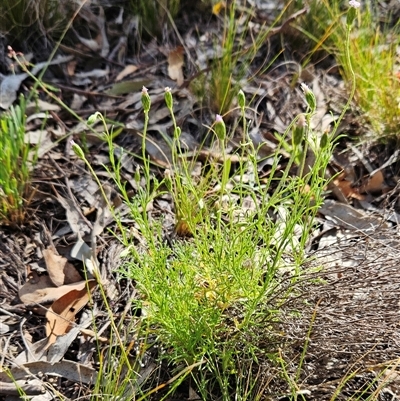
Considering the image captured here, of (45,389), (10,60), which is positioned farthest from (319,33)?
(45,389)

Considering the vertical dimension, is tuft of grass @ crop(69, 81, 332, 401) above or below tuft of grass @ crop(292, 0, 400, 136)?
below

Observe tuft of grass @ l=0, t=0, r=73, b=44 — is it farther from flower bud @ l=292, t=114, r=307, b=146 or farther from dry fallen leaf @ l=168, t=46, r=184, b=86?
flower bud @ l=292, t=114, r=307, b=146

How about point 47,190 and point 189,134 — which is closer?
point 47,190

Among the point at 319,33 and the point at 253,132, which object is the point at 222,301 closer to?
the point at 253,132

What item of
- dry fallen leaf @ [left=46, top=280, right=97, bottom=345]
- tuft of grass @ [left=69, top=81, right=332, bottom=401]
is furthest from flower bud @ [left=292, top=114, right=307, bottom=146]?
dry fallen leaf @ [left=46, top=280, right=97, bottom=345]

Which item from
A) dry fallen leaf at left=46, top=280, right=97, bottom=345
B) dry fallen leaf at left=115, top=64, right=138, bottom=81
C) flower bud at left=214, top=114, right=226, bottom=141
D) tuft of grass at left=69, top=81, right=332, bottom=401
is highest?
flower bud at left=214, top=114, right=226, bottom=141

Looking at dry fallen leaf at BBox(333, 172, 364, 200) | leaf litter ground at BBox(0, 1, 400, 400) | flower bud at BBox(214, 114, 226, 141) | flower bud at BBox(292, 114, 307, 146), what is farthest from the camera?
dry fallen leaf at BBox(333, 172, 364, 200)
